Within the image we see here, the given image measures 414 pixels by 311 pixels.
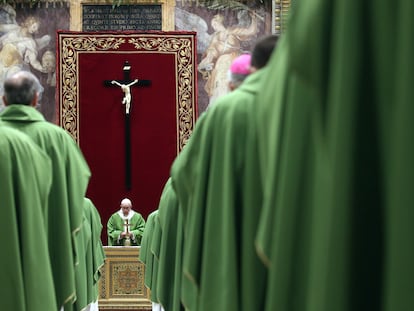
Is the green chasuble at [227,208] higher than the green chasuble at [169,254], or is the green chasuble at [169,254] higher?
the green chasuble at [227,208]

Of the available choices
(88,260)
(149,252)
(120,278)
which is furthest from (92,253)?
(120,278)

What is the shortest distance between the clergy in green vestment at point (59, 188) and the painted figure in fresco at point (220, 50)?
960 cm

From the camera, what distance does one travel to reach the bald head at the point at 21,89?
16.9ft

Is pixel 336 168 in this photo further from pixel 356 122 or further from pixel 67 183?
pixel 67 183

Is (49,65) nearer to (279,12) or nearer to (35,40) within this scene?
(35,40)

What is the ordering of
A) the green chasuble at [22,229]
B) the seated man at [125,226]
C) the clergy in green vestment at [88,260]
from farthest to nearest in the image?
the seated man at [125,226]
the clergy in green vestment at [88,260]
the green chasuble at [22,229]

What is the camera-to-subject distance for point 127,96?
15.0 metres

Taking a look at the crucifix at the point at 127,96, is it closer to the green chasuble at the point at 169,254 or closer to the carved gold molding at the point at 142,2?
the carved gold molding at the point at 142,2

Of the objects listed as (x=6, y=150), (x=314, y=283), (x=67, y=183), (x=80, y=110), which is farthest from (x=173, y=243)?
(x=80, y=110)

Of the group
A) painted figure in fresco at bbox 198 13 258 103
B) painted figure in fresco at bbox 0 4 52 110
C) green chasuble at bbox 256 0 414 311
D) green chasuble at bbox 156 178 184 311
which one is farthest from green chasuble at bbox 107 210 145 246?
green chasuble at bbox 256 0 414 311

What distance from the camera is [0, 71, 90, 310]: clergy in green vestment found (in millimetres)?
5469

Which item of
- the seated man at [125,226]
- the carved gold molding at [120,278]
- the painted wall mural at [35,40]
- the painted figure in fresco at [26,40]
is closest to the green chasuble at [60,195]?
the carved gold molding at [120,278]

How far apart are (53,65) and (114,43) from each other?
1.19m

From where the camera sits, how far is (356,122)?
1.23 metres
